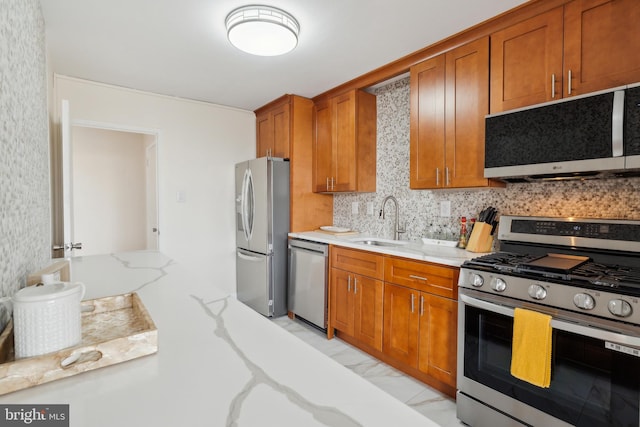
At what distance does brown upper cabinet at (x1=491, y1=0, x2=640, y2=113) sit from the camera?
1576 millimetres

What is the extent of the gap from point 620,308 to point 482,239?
907 millimetres

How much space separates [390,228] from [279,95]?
6.06 feet

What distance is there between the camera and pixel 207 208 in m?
3.84

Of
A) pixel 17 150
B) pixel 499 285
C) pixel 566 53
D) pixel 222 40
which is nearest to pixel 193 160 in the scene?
pixel 222 40

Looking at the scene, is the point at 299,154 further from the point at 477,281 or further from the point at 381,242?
the point at 477,281

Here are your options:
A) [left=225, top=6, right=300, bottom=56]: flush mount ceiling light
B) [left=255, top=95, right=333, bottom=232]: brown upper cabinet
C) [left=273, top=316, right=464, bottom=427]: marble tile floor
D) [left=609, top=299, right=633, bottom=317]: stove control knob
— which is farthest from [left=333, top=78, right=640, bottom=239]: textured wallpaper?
[left=225, top=6, right=300, bottom=56]: flush mount ceiling light

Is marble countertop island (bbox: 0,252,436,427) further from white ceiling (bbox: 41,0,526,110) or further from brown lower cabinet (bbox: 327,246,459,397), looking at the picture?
white ceiling (bbox: 41,0,526,110)

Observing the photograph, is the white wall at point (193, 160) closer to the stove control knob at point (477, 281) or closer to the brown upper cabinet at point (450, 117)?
the brown upper cabinet at point (450, 117)

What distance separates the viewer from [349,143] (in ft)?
10.3

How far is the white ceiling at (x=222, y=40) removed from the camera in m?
1.94

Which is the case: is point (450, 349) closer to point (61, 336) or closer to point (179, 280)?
point (179, 280)

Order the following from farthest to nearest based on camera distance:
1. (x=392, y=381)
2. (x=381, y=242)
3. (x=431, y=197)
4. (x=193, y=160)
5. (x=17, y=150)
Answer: (x=193, y=160) < (x=381, y=242) < (x=431, y=197) < (x=392, y=381) < (x=17, y=150)

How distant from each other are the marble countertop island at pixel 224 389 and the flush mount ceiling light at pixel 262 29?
70.5 inches

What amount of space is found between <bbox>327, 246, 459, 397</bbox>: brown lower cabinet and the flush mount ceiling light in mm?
1605
